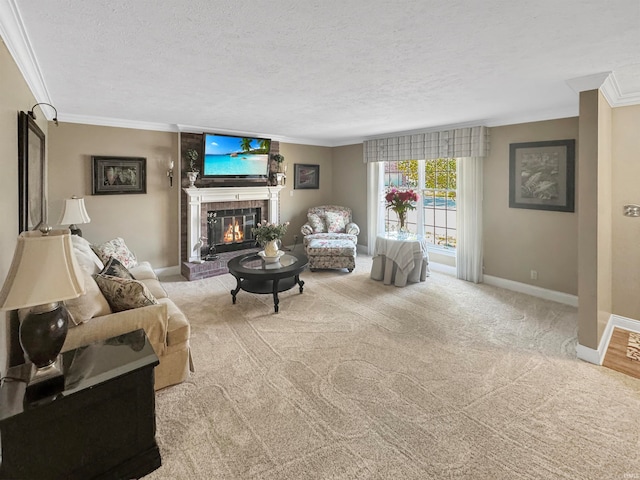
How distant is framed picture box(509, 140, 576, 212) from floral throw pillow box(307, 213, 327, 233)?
3233 mm

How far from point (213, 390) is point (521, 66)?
3.31 metres

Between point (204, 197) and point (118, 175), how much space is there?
48.9 inches

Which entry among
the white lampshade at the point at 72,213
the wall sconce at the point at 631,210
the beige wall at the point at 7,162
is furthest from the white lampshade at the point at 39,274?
the wall sconce at the point at 631,210

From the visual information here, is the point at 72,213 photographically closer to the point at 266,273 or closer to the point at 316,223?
the point at 266,273

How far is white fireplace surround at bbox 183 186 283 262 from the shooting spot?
5453mm

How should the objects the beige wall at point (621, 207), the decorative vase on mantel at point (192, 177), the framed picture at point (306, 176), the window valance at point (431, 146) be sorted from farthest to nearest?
1. the framed picture at point (306, 176)
2. the decorative vase on mantel at point (192, 177)
3. the window valance at point (431, 146)
4. the beige wall at point (621, 207)

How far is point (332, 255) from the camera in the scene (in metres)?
5.63

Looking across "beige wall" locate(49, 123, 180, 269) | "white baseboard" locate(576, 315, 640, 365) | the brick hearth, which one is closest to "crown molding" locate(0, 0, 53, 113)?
"beige wall" locate(49, 123, 180, 269)

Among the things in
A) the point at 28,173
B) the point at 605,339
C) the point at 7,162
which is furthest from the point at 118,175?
the point at 605,339

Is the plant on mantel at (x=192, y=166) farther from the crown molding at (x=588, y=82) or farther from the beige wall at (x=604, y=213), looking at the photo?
the beige wall at (x=604, y=213)

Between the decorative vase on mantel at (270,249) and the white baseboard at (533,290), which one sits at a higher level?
the decorative vase on mantel at (270,249)

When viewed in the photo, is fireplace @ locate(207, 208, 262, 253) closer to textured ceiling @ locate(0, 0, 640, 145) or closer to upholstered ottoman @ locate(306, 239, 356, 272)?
upholstered ottoman @ locate(306, 239, 356, 272)

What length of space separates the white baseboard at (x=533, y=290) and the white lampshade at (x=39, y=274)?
499 cm

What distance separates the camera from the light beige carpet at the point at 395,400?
1849 millimetres
